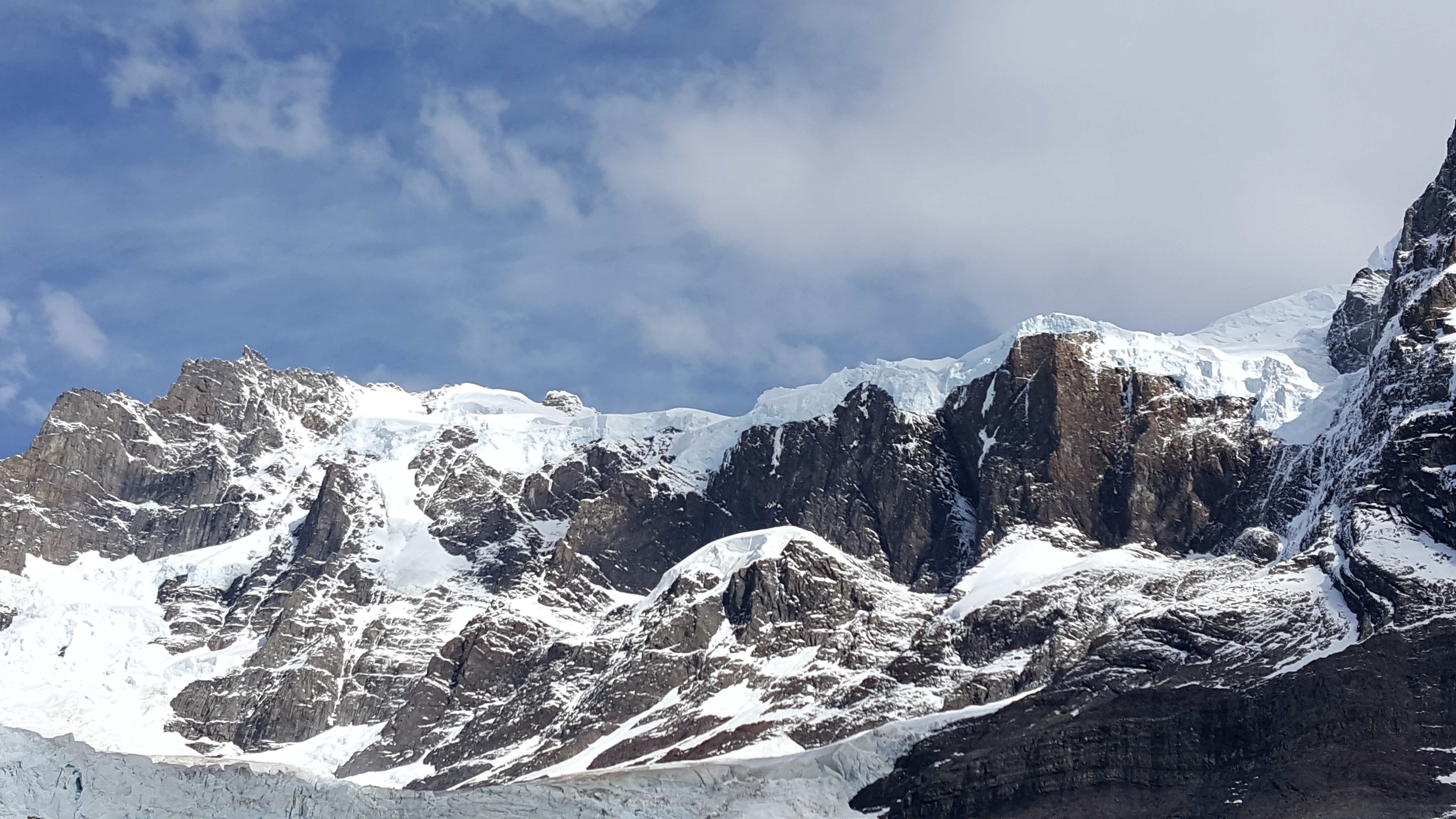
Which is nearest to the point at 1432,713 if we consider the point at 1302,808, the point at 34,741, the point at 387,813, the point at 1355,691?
the point at 1355,691

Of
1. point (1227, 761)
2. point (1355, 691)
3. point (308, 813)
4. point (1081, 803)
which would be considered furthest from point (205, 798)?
point (1355, 691)

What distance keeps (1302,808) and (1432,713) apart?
20755 millimetres

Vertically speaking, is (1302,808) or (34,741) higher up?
(34,741)

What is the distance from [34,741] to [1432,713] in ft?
481

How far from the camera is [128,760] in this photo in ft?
639

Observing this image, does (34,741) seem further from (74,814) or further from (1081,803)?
(1081,803)

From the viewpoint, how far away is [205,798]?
189750mm

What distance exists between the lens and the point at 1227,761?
19738cm

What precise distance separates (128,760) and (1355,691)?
132m

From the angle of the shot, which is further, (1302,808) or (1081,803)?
(1081,803)

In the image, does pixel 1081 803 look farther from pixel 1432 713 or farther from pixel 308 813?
pixel 308 813

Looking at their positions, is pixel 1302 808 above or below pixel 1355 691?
below

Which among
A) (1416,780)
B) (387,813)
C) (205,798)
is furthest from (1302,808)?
(205,798)

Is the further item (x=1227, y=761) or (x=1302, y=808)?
(x=1227, y=761)
